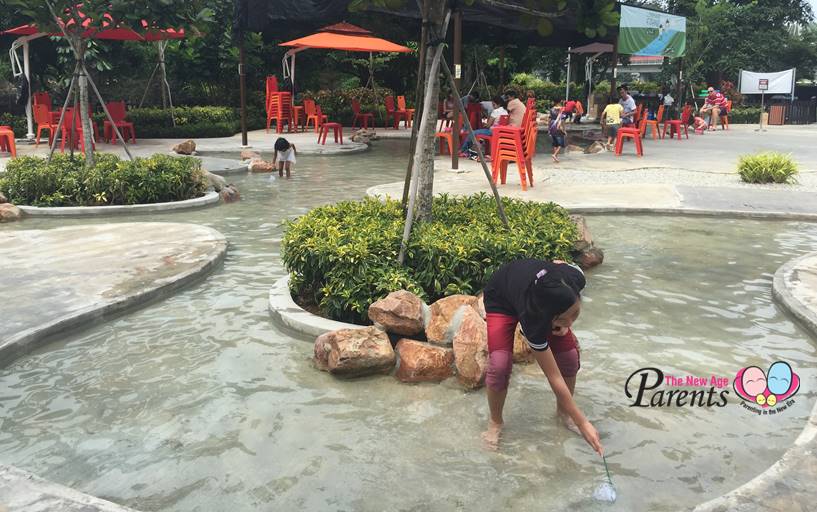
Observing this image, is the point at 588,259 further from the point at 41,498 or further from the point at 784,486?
the point at 41,498

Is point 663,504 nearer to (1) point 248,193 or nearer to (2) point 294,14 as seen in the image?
(1) point 248,193

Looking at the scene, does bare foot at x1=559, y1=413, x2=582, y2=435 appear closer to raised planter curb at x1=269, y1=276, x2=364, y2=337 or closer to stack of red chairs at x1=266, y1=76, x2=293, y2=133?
raised planter curb at x1=269, y1=276, x2=364, y2=337

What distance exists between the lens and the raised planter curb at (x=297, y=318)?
17.3 ft

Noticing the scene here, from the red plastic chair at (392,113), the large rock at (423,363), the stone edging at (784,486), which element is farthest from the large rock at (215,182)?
the red plastic chair at (392,113)

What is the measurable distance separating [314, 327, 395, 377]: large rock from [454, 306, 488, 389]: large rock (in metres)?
0.47

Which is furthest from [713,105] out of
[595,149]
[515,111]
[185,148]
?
[185,148]

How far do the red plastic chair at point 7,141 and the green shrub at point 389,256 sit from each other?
11630 millimetres

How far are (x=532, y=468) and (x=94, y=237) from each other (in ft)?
20.8

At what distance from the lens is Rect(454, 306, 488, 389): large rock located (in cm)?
450

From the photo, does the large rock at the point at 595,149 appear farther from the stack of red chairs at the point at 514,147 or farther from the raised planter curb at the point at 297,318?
the raised planter curb at the point at 297,318

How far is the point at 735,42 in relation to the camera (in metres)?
41.0

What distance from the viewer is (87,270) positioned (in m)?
6.68

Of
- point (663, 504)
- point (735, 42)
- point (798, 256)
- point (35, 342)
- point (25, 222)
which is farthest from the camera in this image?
point (735, 42)

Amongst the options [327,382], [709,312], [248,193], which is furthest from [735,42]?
[327,382]
